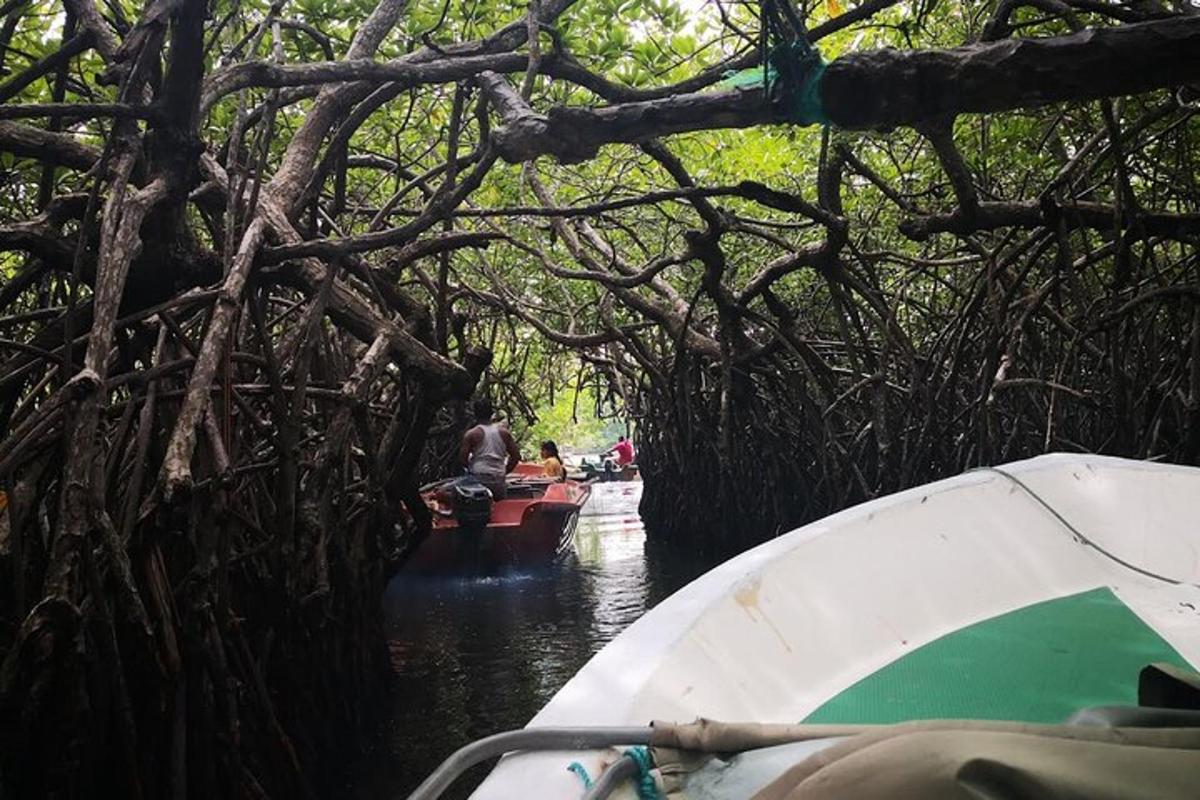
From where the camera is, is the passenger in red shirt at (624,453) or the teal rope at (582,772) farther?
the passenger in red shirt at (624,453)

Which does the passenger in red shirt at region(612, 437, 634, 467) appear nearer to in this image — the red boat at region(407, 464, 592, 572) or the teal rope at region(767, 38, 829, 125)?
the red boat at region(407, 464, 592, 572)

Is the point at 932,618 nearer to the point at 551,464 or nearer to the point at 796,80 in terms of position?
the point at 796,80

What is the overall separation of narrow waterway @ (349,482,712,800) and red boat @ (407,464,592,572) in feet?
0.55

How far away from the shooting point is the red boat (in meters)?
7.63

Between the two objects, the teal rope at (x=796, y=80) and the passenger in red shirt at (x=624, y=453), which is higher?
the teal rope at (x=796, y=80)

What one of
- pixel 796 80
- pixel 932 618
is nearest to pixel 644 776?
pixel 932 618

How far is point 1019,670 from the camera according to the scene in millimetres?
1807

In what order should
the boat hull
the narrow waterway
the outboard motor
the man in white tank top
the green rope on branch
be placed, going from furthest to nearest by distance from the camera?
the man in white tank top → the boat hull → the outboard motor → the narrow waterway → the green rope on branch

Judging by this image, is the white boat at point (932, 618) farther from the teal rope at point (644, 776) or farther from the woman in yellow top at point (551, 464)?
the woman in yellow top at point (551, 464)

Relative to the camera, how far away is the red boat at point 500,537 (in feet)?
25.0

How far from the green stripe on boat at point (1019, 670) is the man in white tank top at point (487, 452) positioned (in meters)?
6.37

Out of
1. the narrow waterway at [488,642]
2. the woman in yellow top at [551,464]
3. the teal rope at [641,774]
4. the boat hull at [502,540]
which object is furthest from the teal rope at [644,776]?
the woman in yellow top at [551,464]

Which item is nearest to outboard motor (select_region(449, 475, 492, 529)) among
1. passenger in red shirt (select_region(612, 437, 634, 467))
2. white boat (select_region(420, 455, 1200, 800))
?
white boat (select_region(420, 455, 1200, 800))

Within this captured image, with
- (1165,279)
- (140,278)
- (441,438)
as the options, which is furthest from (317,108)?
(441,438)
